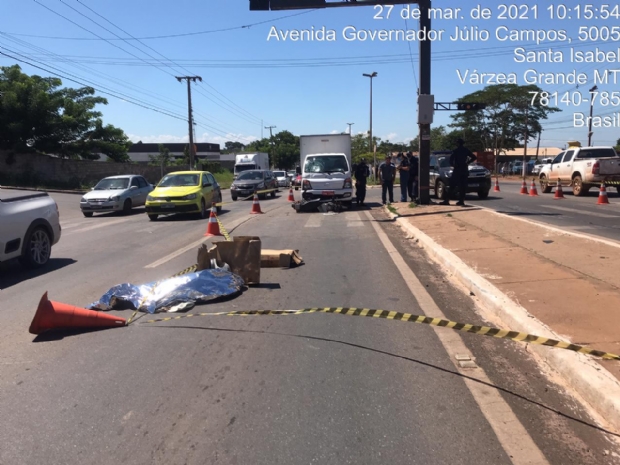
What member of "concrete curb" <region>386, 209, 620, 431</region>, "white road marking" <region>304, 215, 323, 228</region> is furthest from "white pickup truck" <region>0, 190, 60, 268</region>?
"white road marking" <region>304, 215, 323, 228</region>

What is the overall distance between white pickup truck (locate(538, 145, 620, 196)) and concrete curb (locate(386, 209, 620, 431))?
16.2 metres

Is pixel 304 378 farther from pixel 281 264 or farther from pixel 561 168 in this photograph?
pixel 561 168

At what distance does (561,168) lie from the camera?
24062 millimetres

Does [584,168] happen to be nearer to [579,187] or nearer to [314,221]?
[579,187]

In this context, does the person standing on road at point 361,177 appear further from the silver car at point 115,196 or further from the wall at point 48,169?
the wall at point 48,169

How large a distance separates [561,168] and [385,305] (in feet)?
67.1

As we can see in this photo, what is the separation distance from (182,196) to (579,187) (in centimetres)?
1618

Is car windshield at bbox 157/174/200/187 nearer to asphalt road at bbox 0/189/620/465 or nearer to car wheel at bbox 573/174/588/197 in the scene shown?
asphalt road at bbox 0/189/620/465

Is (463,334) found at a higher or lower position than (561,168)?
lower

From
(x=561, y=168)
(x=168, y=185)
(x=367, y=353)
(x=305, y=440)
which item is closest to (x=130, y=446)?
(x=305, y=440)

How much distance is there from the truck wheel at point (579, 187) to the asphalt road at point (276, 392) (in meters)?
18.0

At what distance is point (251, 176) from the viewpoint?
31344 millimetres

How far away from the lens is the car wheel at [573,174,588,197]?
2272 centimetres

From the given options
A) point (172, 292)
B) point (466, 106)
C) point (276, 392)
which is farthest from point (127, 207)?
point (466, 106)
